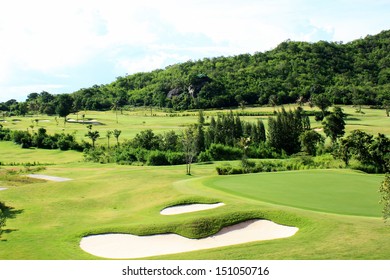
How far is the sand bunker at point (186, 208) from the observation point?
3506 centimetres

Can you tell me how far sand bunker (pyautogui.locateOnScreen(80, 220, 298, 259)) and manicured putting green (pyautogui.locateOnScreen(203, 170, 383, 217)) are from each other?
559cm

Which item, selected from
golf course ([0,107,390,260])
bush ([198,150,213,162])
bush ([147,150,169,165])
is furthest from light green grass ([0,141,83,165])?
golf course ([0,107,390,260])

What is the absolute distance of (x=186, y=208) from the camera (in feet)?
118

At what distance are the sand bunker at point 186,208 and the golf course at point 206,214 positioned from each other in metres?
0.35

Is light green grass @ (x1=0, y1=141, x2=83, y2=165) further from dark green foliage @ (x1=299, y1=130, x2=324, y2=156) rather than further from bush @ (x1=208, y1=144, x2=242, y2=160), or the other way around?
dark green foliage @ (x1=299, y1=130, x2=324, y2=156)

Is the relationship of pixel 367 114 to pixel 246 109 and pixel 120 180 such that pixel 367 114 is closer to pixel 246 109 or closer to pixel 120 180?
pixel 246 109

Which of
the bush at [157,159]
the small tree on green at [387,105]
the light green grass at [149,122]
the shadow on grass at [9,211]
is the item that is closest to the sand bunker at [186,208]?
the shadow on grass at [9,211]

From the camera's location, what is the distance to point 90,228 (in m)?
32.3

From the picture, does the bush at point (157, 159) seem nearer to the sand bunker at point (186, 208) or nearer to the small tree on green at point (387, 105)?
the sand bunker at point (186, 208)

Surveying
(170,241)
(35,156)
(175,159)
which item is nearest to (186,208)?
(170,241)

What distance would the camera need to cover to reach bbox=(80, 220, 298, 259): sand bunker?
27609 mm

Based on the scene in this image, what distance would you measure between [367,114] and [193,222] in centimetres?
12109
